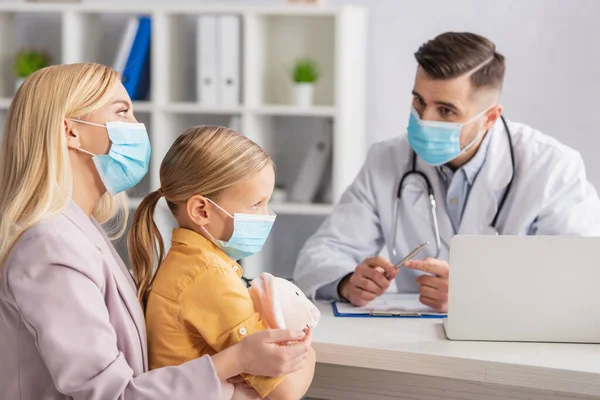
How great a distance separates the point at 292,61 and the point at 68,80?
1.99 metres

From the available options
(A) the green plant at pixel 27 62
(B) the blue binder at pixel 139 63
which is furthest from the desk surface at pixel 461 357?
(A) the green plant at pixel 27 62

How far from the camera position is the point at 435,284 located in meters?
1.72

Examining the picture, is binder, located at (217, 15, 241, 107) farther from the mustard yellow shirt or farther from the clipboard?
the mustard yellow shirt

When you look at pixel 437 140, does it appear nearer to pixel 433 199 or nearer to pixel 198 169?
pixel 433 199

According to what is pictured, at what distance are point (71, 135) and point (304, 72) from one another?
1.82m

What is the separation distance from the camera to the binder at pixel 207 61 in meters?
3.02

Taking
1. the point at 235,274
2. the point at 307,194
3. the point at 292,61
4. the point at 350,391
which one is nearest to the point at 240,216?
the point at 235,274

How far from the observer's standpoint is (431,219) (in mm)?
2131

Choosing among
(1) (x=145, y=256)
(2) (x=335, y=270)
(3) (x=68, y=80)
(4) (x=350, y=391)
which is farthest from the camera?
(2) (x=335, y=270)

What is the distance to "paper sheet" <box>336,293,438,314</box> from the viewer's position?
1.75m

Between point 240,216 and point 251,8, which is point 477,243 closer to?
point 240,216

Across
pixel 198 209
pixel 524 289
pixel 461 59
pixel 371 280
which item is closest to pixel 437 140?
pixel 461 59

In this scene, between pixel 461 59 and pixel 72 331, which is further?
pixel 461 59

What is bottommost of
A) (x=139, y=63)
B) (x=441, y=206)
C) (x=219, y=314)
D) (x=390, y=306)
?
(x=390, y=306)
